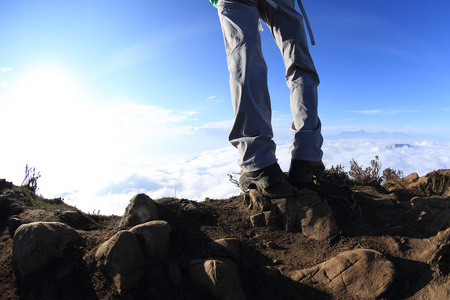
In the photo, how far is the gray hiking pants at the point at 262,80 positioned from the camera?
9.41 feet

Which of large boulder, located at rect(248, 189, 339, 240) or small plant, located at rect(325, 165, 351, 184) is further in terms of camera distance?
small plant, located at rect(325, 165, 351, 184)

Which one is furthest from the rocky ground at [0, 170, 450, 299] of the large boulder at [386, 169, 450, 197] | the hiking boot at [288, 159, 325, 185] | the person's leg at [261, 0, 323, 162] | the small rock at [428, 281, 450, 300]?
the large boulder at [386, 169, 450, 197]

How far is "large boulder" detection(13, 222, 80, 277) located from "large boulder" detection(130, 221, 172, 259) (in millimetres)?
623

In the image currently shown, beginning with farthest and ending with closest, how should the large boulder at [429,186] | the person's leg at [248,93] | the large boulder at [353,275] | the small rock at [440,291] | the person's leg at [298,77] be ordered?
1. the large boulder at [429,186]
2. the person's leg at [298,77]
3. the person's leg at [248,93]
4. the large boulder at [353,275]
5. the small rock at [440,291]

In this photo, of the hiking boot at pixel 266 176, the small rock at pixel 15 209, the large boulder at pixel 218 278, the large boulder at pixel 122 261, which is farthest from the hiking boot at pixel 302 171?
the small rock at pixel 15 209

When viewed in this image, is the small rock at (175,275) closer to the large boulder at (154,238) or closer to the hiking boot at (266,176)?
the large boulder at (154,238)

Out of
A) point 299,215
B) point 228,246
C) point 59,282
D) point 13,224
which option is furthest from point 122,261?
point 299,215

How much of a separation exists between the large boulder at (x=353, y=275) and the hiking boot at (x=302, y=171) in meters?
1.01

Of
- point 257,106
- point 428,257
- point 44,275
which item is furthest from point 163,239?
point 428,257

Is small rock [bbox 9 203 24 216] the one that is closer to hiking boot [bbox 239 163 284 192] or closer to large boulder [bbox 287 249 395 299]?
hiking boot [bbox 239 163 284 192]

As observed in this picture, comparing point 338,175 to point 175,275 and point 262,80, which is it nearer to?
point 262,80

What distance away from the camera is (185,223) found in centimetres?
288

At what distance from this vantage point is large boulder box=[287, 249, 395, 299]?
7.07 feet

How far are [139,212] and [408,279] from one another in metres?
2.39
